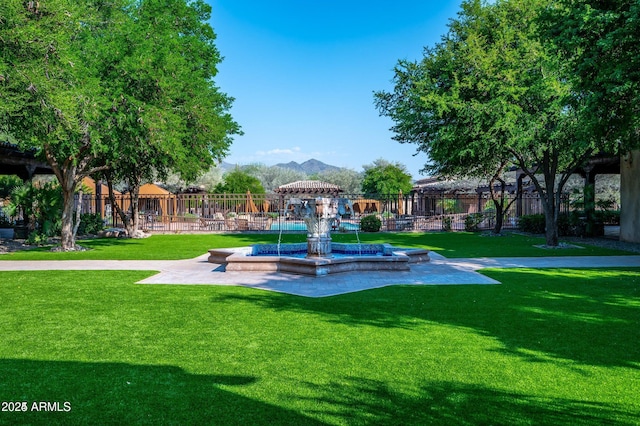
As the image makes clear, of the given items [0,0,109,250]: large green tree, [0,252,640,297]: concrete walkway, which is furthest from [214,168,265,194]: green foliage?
[0,252,640,297]: concrete walkway

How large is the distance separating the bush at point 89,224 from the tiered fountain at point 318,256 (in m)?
14.3

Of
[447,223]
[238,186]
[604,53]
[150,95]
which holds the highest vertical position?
[150,95]

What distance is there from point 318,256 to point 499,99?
9851 mm

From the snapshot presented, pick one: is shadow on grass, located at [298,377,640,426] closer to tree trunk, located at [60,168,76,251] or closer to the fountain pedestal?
the fountain pedestal

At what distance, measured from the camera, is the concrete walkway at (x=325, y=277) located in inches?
395

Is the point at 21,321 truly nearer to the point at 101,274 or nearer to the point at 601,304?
the point at 101,274

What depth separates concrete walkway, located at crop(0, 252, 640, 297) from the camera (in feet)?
32.9

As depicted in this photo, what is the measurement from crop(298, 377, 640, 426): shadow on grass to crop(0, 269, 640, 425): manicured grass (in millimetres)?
16

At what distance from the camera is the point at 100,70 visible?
52.3ft

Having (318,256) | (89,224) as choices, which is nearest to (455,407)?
(318,256)

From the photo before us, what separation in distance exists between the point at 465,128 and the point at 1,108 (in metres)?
15.1

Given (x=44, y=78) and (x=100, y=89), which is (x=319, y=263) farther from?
(x=100, y=89)

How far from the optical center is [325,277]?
36.2 ft

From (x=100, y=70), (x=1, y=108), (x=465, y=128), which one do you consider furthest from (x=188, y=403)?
(x=465, y=128)
